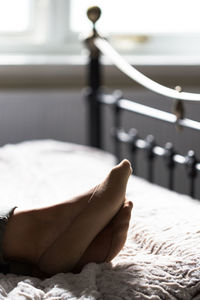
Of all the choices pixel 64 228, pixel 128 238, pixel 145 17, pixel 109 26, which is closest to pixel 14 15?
pixel 109 26

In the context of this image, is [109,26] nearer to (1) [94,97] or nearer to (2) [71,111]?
(2) [71,111]

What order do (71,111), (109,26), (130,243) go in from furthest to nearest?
(109,26)
(71,111)
(130,243)

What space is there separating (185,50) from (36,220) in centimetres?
174

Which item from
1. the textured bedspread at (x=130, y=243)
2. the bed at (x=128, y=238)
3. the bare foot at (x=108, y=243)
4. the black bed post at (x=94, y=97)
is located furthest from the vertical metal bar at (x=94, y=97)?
the bare foot at (x=108, y=243)

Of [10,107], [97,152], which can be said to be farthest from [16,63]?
[97,152]

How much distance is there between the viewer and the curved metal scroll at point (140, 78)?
1374 mm

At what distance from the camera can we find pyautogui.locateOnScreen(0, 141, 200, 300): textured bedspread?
986 mm

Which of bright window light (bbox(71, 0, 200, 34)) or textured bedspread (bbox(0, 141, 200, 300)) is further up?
bright window light (bbox(71, 0, 200, 34))

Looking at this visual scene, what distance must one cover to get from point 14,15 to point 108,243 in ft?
5.34

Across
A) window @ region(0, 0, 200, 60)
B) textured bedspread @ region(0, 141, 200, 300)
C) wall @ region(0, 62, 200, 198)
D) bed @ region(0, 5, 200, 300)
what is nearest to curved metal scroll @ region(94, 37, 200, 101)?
bed @ region(0, 5, 200, 300)

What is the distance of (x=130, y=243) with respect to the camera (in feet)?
4.01

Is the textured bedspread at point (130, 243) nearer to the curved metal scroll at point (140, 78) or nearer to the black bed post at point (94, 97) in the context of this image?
the curved metal scroll at point (140, 78)

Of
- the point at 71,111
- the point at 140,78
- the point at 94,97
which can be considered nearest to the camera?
the point at 140,78

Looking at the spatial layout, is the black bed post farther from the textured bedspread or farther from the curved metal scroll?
the textured bedspread
